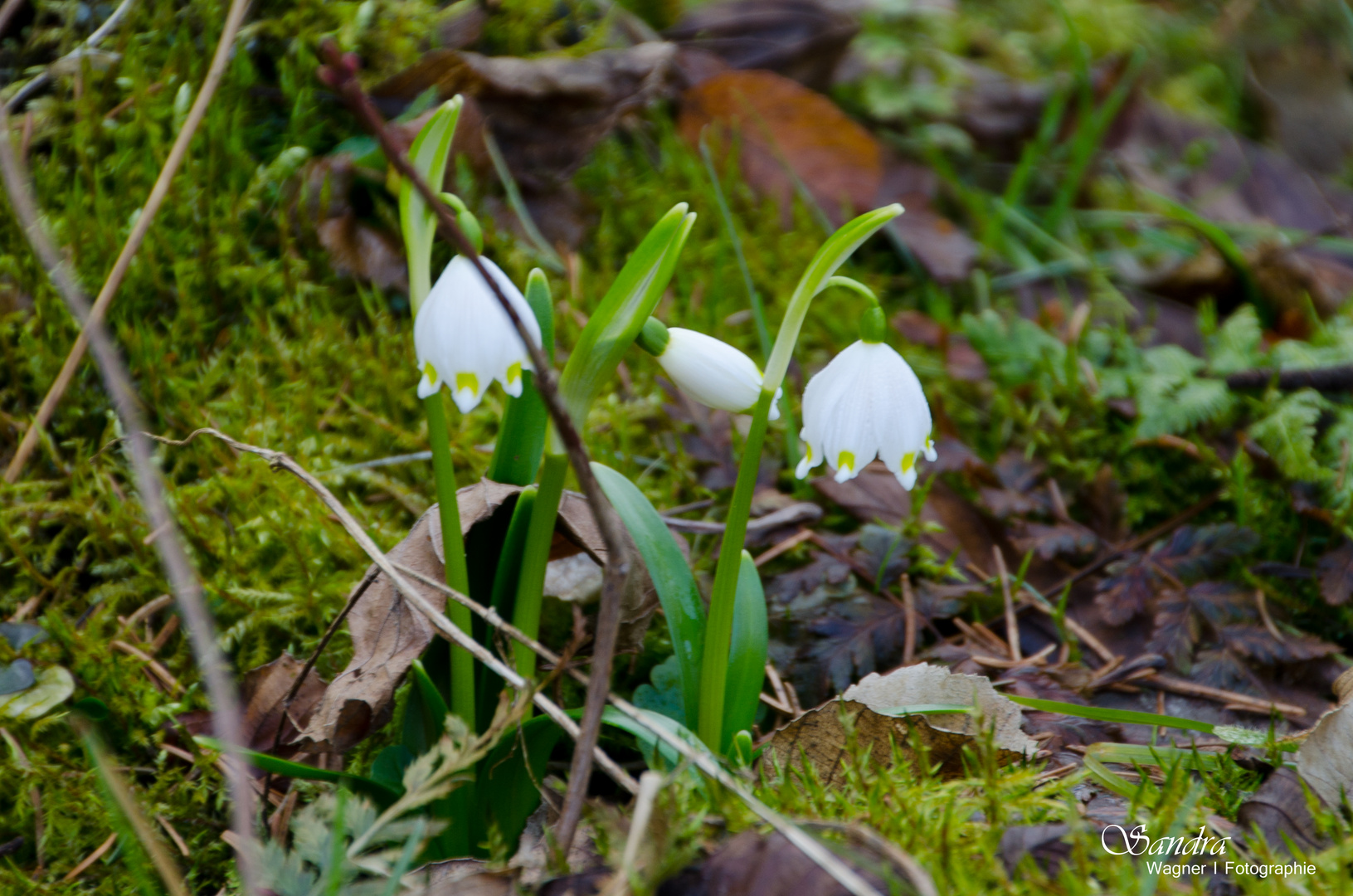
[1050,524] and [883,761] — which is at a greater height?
[883,761]

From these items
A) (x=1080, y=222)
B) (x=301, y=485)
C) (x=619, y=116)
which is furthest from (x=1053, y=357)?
(x=301, y=485)

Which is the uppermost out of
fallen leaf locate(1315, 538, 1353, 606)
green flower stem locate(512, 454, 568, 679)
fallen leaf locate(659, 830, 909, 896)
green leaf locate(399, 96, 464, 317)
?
green leaf locate(399, 96, 464, 317)

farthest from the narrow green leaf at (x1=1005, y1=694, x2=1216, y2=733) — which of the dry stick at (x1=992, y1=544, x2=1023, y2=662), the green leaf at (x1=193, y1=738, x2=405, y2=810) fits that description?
the green leaf at (x1=193, y1=738, x2=405, y2=810)

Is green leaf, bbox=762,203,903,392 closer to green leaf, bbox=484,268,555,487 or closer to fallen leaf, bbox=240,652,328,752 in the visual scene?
green leaf, bbox=484,268,555,487

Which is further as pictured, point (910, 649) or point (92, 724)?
point (910, 649)

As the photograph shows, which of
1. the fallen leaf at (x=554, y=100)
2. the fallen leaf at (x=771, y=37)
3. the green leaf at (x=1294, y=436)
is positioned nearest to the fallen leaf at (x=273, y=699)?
the fallen leaf at (x=554, y=100)

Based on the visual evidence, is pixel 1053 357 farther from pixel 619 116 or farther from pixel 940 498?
pixel 619 116
